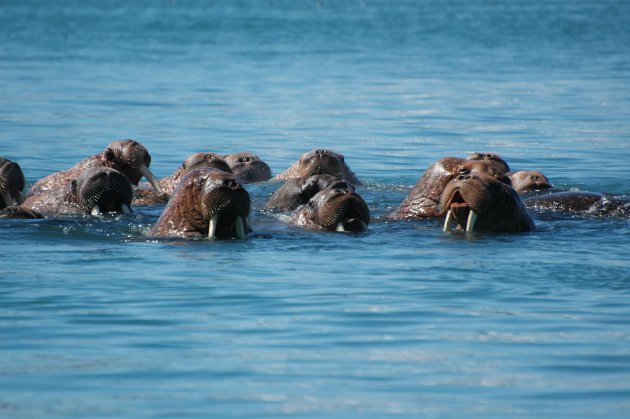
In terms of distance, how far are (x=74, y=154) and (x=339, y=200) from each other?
37.0 ft

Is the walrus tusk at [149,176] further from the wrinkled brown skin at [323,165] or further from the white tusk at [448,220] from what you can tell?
the white tusk at [448,220]

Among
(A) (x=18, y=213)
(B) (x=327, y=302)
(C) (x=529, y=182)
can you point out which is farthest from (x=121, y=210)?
(C) (x=529, y=182)

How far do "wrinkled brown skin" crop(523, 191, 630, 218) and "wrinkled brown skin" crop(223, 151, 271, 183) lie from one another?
4422 mm

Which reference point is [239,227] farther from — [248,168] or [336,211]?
[248,168]

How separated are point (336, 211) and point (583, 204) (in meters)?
3.15

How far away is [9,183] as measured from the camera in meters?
14.6

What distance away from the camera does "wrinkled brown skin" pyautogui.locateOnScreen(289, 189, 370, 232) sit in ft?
40.8

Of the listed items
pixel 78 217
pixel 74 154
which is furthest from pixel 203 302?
pixel 74 154

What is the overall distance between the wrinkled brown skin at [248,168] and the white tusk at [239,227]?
568 centimetres

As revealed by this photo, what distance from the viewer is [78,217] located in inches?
535

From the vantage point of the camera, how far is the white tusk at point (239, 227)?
38.7 ft

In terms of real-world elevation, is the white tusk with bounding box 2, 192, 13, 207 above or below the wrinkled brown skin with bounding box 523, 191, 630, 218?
below

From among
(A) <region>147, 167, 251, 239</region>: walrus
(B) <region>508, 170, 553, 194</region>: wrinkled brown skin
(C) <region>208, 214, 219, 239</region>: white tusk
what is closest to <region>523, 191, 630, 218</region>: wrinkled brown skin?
(B) <region>508, 170, 553, 194</region>: wrinkled brown skin

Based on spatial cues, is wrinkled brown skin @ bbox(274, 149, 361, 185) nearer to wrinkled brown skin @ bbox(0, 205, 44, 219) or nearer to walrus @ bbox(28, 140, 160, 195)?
walrus @ bbox(28, 140, 160, 195)
